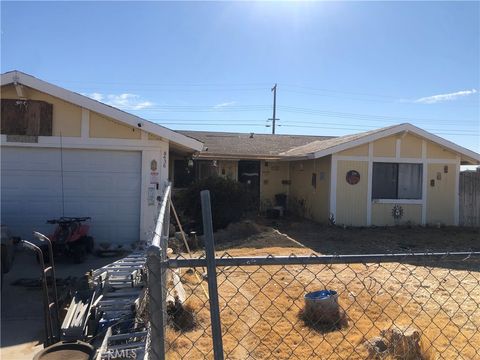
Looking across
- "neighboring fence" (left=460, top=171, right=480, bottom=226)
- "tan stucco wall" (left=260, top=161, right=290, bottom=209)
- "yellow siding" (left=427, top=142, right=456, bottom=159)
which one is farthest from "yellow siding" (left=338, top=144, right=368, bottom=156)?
"tan stucco wall" (left=260, top=161, right=290, bottom=209)

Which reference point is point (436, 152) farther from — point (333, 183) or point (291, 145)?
point (291, 145)

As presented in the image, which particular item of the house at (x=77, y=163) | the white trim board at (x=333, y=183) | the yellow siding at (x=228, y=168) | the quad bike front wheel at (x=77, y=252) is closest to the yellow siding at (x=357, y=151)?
the white trim board at (x=333, y=183)

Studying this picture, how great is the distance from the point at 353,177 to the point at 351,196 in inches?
27.4

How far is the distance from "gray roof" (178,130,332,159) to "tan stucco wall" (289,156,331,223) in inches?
50.5

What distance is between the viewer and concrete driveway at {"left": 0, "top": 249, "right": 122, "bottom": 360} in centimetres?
489

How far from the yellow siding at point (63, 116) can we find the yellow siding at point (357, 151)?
30.9 ft

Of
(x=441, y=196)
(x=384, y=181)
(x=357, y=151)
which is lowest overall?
(x=441, y=196)

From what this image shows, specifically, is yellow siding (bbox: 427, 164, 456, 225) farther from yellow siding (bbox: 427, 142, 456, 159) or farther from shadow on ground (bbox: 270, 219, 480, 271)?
shadow on ground (bbox: 270, 219, 480, 271)

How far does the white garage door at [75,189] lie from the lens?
10305 millimetres

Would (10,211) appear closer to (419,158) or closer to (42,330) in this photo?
(42,330)

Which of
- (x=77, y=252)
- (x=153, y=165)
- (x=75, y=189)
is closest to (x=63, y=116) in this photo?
(x=75, y=189)

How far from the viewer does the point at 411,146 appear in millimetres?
16797

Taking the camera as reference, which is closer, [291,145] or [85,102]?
[85,102]

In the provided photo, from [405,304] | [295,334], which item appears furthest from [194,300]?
[405,304]
